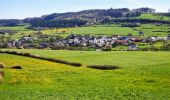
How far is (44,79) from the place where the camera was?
61.3 meters

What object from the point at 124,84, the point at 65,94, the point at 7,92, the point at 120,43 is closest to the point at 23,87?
the point at 7,92

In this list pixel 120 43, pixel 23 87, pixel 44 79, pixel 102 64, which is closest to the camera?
pixel 23 87

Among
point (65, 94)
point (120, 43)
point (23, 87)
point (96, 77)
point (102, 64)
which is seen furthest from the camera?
point (120, 43)

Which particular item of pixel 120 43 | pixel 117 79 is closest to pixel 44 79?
pixel 117 79

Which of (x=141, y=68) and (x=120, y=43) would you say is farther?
(x=120, y=43)

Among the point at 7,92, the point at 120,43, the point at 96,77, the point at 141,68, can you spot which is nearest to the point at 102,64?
the point at 141,68

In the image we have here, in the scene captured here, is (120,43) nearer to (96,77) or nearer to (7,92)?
(96,77)

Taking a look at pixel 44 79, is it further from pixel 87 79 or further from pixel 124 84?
pixel 124 84

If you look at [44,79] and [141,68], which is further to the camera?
[141,68]

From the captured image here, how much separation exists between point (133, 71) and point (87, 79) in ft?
43.2

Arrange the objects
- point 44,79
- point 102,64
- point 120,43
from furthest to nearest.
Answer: point 120,43, point 102,64, point 44,79

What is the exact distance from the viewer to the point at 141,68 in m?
76.6

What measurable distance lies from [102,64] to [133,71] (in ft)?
47.1

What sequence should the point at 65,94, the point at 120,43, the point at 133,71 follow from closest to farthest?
the point at 65,94 < the point at 133,71 < the point at 120,43
